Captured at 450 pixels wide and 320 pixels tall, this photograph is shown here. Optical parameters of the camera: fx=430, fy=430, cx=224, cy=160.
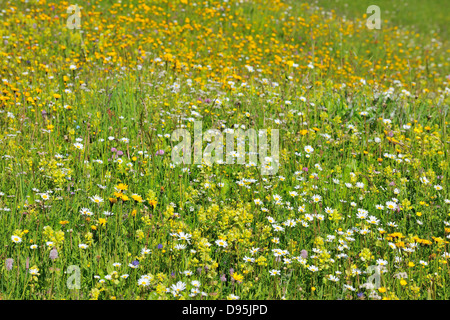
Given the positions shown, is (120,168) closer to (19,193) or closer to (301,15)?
(19,193)

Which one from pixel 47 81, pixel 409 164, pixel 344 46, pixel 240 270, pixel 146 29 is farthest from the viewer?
pixel 344 46

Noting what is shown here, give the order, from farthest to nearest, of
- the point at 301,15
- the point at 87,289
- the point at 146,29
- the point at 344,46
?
the point at 301,15, the point at 344,46, the point at 146,29, the point at 87,289

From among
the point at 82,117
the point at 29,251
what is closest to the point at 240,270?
the point at 29,251

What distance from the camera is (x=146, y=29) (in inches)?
316

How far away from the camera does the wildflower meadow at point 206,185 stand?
264cm

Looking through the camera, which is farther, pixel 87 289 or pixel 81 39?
pixel 81 39

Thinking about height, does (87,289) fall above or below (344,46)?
below

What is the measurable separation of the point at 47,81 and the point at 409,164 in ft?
13.6

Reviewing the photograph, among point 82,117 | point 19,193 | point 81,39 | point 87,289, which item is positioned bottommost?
point 87,289

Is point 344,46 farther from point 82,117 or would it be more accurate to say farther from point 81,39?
point 82,117

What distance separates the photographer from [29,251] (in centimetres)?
274

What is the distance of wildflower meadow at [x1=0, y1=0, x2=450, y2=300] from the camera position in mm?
2637

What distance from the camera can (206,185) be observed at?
11.2 feet

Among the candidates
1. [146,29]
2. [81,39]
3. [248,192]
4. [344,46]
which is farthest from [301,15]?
[248,192]
